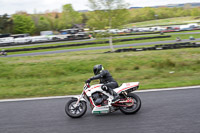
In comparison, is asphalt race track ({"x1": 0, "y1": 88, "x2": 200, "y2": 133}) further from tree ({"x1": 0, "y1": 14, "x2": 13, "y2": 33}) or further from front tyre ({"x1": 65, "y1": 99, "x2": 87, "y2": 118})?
tree ({"x1": 0, "y1": 14, "x2": 13, "y2": 33})

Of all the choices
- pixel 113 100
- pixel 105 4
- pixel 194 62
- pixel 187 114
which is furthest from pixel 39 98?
pixel 105 4

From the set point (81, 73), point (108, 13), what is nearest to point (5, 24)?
point (108, 13)

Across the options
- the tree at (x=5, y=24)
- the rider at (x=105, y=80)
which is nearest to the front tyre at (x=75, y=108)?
the rider at (x=105, y=80)

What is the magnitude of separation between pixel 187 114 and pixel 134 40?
31.1 meters

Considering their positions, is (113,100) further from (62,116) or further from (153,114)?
(62,116)

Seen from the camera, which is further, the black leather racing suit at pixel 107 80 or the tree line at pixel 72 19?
the tree line at pixel 72 19

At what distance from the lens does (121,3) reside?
3103 cm

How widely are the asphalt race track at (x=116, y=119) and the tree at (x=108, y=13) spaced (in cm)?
2391

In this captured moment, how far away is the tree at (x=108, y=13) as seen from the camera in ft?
101

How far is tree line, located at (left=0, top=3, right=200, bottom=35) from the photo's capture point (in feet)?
101

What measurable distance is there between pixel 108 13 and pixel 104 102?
25.8m

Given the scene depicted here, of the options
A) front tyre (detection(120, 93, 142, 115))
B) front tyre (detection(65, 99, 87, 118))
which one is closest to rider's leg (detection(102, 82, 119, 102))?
front tyre (detection(120, 93, 142, 115))

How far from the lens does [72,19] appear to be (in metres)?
82.1

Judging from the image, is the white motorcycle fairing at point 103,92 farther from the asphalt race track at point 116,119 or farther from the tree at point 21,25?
the tree at point 21,25
